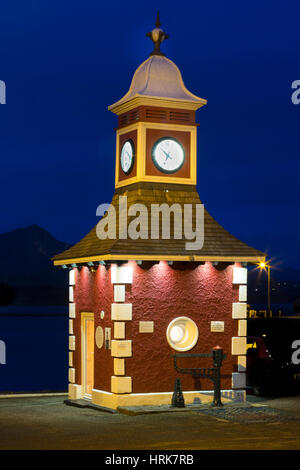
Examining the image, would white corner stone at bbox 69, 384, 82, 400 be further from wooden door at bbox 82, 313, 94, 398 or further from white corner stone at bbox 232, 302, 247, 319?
white corner stone at bbox 232, 302, 247, 319

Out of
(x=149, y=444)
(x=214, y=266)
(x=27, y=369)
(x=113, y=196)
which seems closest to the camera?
(x=149, y=444)

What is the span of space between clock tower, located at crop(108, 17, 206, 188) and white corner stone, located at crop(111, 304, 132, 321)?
3.24 meters

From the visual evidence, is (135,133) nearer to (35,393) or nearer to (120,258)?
(120,258)

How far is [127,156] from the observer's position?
2159cm

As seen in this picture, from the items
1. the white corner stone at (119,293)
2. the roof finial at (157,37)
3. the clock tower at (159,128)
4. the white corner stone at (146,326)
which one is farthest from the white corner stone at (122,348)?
the roof finial at (157,37)

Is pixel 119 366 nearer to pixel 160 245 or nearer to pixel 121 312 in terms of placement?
pixel 121 312

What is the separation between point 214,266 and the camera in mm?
20344

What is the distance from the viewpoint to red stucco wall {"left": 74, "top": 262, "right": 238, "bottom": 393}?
64.1 feet

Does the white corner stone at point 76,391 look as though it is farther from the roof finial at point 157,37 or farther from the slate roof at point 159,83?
the roof finial at point 157,37

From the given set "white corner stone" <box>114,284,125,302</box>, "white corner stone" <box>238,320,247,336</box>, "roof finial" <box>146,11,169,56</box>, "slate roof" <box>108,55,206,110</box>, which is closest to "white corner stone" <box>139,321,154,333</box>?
"white corner stone" <box>114,284,125,302</box>

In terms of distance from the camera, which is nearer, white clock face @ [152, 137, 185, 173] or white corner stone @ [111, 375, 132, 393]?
white corner stone @ [111, 375, 132, 393]

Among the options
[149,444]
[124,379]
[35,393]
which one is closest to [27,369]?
[35,393]

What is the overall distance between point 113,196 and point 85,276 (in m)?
2.24

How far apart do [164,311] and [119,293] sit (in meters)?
1.17
